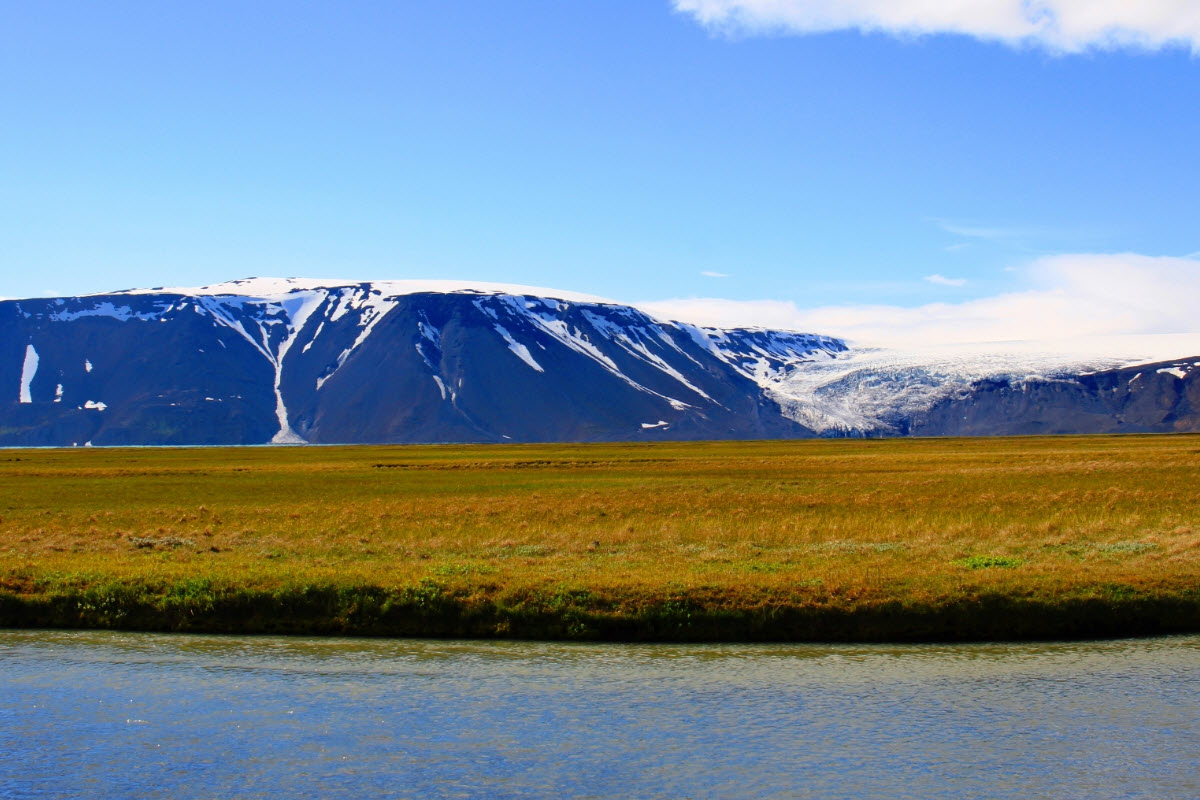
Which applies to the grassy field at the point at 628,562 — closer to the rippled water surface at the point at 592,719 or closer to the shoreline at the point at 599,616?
the shoreline at the point at 599,616

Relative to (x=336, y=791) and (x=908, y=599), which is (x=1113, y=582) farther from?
(x=336, y=791)

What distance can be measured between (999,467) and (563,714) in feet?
196

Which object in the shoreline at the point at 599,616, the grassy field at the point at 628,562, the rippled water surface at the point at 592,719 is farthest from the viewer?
the grassy field at the point at 628,562

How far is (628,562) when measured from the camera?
28641mm

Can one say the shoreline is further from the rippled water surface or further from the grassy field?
the rippled water surface

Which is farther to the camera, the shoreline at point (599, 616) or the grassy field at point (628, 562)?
the grassy field at point (628, 562)

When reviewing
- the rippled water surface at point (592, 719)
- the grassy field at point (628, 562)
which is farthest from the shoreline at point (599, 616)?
the rippled water surface at point (592, 719)

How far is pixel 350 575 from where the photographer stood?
82.5ft

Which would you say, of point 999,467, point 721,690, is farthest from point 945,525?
point 999,467

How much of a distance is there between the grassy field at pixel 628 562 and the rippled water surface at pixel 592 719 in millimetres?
1204

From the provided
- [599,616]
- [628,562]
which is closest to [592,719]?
[599,616]

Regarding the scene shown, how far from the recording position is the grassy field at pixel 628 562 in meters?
22.7

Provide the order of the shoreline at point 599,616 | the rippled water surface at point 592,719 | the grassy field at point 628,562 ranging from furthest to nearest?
the grassy field at point 628,562
the shoreline at point 599,616
the rippled water surface at point 592,719

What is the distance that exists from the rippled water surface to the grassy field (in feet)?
3.95
